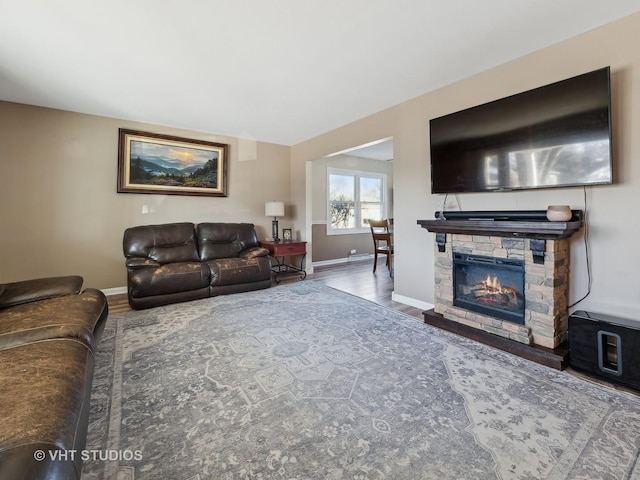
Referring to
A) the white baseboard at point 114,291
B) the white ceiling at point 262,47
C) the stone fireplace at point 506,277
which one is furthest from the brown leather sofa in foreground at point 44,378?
the stone fireplace at point 506,277

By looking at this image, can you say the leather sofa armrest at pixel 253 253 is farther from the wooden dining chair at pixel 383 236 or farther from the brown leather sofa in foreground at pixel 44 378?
the brown leather sofa in foreground at pixel 44 378

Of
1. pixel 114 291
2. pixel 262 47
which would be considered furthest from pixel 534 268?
pixel 114 291

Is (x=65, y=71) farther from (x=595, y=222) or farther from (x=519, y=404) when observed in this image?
(x=595, y=222)

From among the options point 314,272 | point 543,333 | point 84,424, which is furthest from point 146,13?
point 314,272

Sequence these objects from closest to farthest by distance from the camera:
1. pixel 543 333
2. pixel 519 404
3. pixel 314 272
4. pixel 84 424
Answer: pixel 84 424 → pixel 519 404 → pixel 543 333 → pixel 314 272

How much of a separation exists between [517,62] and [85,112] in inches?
201

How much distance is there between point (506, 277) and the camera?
8.13 feet

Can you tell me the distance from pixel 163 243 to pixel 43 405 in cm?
337

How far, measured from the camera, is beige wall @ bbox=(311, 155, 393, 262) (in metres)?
6.15

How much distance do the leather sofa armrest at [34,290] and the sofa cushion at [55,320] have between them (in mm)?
64

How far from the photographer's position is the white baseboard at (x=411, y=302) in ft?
11.0

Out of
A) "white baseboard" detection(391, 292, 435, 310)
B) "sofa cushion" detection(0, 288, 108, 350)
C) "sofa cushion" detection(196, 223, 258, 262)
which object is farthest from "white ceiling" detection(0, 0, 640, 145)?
"white baseboard" detection(391, 292, 435, 310)

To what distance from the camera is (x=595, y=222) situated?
85.1 inches

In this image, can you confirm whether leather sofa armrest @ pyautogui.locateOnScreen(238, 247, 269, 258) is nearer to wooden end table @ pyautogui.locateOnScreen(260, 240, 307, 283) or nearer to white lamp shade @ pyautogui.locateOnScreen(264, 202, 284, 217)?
wooden end table @ pyautogui.locateOnScreen(260, 240, 307, 283)
